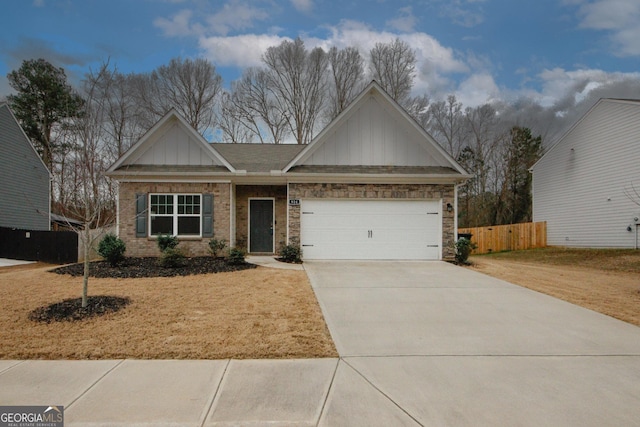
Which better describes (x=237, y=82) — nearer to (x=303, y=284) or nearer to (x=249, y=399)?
(x=303, y=284)

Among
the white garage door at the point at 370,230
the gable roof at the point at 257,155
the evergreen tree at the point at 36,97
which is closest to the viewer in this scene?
the white garage door at the point at 370,230

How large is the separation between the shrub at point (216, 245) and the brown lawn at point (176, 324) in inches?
144

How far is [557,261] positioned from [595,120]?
7.91 meters

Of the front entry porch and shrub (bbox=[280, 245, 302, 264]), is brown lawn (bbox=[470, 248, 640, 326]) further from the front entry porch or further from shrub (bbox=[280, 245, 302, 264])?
the front entry porch

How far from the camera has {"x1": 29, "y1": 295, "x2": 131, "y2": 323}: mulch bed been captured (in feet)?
18.9

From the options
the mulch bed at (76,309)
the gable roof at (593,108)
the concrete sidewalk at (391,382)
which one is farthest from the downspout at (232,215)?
the gable roof at (593,108)

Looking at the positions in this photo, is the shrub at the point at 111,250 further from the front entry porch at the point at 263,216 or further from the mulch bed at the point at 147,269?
the front entry porch at the point at 263,216

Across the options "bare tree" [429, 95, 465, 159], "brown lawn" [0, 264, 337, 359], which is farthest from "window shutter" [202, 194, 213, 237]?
"bare tree" [429, 95, 465, 159]

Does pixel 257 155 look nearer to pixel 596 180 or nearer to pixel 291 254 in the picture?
pixel 291 254

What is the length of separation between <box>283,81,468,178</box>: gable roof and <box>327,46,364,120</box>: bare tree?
1742 cm

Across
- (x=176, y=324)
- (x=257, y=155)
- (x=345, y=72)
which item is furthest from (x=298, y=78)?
(x=176, y=324)

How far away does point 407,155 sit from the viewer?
42.7ft

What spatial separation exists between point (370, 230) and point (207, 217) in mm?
5459

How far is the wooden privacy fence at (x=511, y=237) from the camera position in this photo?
22.5m
